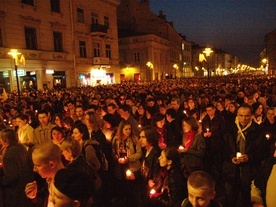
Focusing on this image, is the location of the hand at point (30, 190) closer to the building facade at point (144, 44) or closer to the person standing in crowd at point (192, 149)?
the person standing in crowd at point (192, 149)

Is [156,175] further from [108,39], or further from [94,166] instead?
[108,39]

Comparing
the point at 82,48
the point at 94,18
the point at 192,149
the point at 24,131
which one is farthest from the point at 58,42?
the point at 192,149

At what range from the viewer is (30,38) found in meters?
25.1

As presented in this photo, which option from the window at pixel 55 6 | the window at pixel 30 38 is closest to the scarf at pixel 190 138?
the window at pixel 30 38

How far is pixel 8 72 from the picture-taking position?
2203 cm

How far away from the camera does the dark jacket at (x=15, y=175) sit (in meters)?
3.74

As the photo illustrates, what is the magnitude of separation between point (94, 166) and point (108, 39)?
34441mm

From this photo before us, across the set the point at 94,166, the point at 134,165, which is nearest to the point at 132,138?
the point at 134,165

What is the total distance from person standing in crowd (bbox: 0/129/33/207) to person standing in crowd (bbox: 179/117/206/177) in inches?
101

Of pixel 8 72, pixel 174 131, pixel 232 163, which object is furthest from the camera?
pixel 8 72

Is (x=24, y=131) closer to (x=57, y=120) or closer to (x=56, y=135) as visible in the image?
(x=57, y=120)

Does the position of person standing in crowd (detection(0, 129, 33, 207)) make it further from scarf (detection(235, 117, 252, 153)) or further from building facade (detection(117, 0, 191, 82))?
building facade (detection(117, 0, 191, 82))

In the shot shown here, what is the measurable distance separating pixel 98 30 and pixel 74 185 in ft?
108

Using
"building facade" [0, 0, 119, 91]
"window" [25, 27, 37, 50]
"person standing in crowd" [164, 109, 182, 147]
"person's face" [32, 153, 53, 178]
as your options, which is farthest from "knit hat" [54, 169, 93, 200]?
"window" [25, 27, 37, 50]
